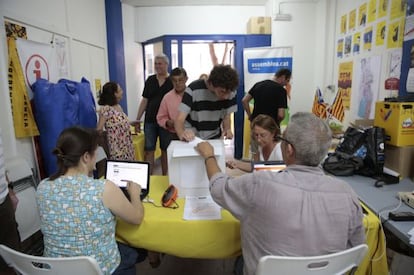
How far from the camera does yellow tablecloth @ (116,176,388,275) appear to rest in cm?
128

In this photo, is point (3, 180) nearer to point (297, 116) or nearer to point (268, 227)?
point (268, 227)

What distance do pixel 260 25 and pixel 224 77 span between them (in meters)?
3.26

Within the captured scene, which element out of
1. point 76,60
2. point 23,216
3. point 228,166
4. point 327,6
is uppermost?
point 327,6

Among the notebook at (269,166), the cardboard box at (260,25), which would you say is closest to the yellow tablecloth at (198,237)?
the notebook at (269,166)

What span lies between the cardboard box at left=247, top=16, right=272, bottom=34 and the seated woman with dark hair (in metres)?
4.10

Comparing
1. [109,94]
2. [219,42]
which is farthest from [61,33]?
[219,42]

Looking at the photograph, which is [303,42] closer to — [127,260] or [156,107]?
[156,107]

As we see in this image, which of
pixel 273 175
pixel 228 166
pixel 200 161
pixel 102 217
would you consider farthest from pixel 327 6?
pixel 102 217

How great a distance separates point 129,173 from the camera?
5.24ft

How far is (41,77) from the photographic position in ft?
8.86

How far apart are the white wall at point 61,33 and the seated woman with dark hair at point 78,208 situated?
4.97 ft

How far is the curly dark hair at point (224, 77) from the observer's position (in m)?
1.78

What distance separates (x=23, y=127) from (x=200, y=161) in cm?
178

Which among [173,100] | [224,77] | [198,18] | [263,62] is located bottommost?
[173,100]
